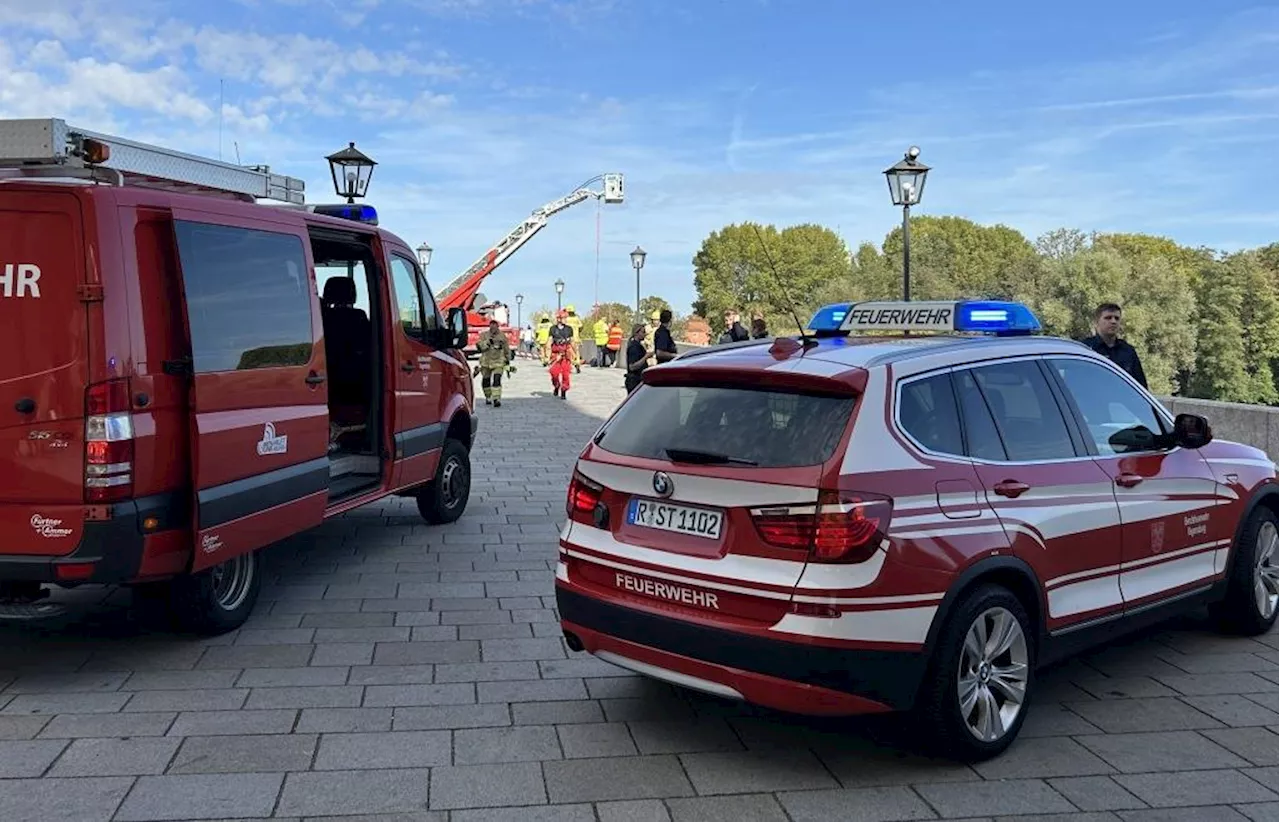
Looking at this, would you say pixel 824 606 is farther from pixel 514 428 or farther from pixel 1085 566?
pixel 514 428

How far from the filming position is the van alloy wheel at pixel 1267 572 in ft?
19.3

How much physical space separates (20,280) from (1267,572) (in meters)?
6.42

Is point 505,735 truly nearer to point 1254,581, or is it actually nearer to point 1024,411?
point 1024,411

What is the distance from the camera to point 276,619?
20.7ft

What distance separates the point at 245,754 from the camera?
4.24 meters

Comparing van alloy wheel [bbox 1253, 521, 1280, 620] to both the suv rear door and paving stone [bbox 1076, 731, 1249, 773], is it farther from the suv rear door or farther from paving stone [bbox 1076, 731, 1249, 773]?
the suv rear door

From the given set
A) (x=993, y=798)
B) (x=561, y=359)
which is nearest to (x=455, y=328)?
(x=993, y=798)

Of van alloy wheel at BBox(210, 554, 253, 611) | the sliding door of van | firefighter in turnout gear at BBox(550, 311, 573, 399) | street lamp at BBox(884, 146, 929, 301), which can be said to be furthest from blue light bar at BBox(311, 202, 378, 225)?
firefighter in turnout gear at BBox(550, 311, 573, 399)

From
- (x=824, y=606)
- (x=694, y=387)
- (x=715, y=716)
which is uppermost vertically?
(x=694, y=387)

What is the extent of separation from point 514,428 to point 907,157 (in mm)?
7409

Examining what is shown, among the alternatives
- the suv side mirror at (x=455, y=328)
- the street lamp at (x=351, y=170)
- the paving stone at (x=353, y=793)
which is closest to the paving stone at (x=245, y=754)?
the paving stone at (x=353, y=793)

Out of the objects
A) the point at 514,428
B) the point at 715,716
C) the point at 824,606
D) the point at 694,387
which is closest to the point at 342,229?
the point at 694,387

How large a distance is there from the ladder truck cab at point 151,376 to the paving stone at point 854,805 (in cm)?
290

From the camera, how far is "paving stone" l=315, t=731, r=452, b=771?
4164mm
